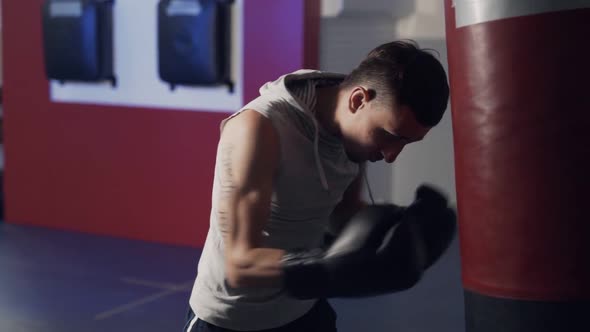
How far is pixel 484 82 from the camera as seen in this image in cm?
138

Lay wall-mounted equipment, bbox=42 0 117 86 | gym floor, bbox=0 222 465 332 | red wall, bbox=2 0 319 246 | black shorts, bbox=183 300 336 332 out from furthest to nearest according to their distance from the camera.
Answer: wall-mounted equipment, bbox=42 0 117 86, red wall, bbox=2 0 319 246, gym floor, bbox=0 222 465 332, black shorts, bbox=183 300 336 332

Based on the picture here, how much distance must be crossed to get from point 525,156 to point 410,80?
0.79 ft

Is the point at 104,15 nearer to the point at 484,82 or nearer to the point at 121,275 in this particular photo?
the point at 121,275

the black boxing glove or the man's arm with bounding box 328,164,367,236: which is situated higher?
the man's arm with bounding box 328,164,367,236

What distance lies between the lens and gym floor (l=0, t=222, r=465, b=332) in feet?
9.46

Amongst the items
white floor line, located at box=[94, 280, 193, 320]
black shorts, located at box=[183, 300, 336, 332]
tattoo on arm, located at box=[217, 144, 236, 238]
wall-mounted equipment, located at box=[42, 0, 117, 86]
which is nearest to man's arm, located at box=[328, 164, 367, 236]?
black shorts, located at box=[183, 300, 336, 332]

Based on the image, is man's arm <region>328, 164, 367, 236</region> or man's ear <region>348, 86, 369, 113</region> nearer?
man's ear <region>348, 86, 369, 113</region>

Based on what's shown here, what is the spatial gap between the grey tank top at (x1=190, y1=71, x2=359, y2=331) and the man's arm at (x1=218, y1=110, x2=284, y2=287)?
6 centimetres

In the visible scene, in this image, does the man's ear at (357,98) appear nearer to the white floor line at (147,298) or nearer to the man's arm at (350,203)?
the man's arm at (350,203)

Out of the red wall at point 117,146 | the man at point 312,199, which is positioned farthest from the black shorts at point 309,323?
the red wall at point 117,146

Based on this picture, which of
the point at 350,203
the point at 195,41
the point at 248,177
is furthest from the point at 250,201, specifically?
the point at 195,41

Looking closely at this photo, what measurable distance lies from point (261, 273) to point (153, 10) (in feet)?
9.58

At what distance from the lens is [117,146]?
419 cm

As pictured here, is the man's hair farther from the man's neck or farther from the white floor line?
the white floor line
